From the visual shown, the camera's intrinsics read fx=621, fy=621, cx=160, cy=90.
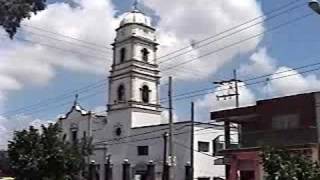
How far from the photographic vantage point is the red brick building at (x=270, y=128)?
31.5 metres

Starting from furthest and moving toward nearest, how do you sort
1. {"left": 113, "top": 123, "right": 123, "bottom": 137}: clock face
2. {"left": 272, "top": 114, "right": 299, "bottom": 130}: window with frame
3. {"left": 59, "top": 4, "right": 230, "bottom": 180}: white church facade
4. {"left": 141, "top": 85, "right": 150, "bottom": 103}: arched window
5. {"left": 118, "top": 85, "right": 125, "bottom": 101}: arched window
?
{"left": 118, "top": 85, "right": 125, "bottom": 101}: arched window
{"left": 141, "top": 85, "right": 150, "bottom": 103}: arched window
{"left": 113, "top": 123, "right": 123, "bottom": 137}: clock face
{"left": 59, "top": 4, "right": 230, "bottom": 180}: white church facade
{"left": 272, "top": 114, "right": 299, "bottom": 130}: window with frame

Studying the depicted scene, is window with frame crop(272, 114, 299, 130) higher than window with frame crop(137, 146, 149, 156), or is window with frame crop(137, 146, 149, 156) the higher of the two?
window with frame crop(272, 114, 299, 130)

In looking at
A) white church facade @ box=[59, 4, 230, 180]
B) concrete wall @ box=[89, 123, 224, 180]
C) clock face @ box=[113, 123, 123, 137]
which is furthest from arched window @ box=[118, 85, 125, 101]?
concrete wall @ box=[89, 123, 224, 180]

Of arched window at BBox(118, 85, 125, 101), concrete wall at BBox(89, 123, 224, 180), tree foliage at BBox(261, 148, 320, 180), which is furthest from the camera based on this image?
arched window at BBox(118, 85, 125, 101)

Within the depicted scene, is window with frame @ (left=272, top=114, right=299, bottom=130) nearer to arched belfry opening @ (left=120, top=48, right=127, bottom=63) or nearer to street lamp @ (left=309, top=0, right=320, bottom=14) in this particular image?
street lamp @ (left=309, top=0, right=320, bottom=14)

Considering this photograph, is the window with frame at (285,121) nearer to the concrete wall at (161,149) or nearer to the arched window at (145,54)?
the concrete wall at (161,149)

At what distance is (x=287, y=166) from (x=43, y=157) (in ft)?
43.7

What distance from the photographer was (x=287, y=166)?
73.1 ft

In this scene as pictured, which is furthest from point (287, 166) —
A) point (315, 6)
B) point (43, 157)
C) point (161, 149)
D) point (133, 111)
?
point (133, 111)

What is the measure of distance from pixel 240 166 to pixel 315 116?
688 centimetres

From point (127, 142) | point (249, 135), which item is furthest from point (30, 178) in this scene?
point (127, 142)

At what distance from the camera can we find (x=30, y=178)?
101ft

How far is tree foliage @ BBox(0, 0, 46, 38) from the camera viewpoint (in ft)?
71.4

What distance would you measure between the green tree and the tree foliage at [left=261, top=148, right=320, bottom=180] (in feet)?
36.9
